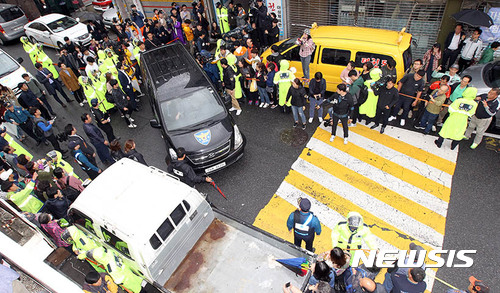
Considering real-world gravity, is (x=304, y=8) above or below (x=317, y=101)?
above

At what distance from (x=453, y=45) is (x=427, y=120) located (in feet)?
10.4

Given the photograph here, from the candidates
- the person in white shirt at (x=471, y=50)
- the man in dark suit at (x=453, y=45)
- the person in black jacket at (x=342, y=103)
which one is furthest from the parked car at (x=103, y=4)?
the person in white shirt at (x=471, y=50)

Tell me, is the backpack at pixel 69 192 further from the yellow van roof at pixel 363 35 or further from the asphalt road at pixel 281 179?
the yellow van roof at pixel 363 35

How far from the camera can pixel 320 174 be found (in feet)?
26.2

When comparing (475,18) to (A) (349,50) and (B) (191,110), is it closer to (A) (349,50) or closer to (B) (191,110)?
(A) (349,50)

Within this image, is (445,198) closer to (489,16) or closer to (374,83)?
(374,83)

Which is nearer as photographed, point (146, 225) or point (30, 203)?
point (146, 225)

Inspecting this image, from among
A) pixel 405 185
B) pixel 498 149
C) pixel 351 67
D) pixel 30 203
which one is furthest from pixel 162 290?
pixel 498 149

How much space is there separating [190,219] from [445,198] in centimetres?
568

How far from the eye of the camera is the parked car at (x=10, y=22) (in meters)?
17.4

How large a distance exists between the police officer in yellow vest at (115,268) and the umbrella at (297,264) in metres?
2.40

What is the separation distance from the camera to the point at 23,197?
643cm

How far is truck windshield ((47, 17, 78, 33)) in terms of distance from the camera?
15734 mm

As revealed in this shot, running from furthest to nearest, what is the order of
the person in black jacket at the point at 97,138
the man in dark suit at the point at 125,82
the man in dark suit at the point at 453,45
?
the man in dark suit at the point at 125,82, the man in dark suit at the point at 453,45, the person in black jacket at the point at 97,138
